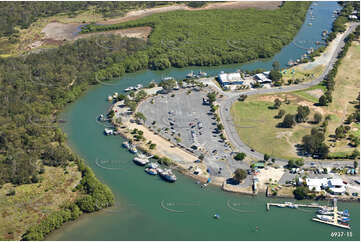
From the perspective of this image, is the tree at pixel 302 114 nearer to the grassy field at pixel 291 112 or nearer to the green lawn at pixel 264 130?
the grassy field at pixel 291 112

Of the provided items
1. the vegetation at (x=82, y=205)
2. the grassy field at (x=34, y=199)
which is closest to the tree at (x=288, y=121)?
the vegetation at (x=82, y=205)

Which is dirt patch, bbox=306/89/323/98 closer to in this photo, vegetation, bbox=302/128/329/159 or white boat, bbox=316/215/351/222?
vegetation, bbox=302/128/329/159

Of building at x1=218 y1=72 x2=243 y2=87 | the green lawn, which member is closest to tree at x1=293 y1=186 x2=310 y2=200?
the green lawn

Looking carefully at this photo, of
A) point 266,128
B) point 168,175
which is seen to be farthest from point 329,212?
point 168,175

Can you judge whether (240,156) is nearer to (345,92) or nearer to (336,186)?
(336,186)

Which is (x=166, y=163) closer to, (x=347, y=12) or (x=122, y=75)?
(x=122, y=75)

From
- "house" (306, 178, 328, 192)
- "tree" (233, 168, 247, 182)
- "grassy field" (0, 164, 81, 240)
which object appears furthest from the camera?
"tree" (233, 168, 247, 182)
